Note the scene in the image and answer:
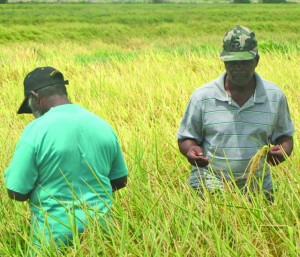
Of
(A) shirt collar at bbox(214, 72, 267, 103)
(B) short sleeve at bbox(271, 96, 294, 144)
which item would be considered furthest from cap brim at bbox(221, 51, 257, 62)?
(B) short sleeve at bbox(271, 96, 294, 144)

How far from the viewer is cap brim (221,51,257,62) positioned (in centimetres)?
280

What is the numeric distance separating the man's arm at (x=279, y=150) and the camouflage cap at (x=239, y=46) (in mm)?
387

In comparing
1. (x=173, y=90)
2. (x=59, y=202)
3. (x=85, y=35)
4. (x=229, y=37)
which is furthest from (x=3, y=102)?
(x=85, y=35)

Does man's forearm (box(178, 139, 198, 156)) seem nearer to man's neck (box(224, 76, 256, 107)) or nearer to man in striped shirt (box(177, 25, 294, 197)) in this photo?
man in striped shirt (box(177, 25, 294, 197))

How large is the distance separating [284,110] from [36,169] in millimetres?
1158

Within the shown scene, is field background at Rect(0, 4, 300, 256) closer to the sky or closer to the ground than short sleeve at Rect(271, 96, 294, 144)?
closer to the ground

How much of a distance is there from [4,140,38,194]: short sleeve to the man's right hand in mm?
665

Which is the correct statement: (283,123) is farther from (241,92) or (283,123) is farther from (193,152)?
(193,152)

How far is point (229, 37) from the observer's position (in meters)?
2.91

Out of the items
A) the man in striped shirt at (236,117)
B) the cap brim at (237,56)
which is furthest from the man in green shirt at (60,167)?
the cap brim at (237,56)

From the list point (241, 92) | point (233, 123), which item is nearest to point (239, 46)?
point (241, 92)

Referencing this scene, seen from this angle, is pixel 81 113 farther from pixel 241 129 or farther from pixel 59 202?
pixel 241 129

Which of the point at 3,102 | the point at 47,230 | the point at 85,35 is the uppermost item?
the point at 47,230

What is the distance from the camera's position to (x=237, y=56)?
2.81 m
